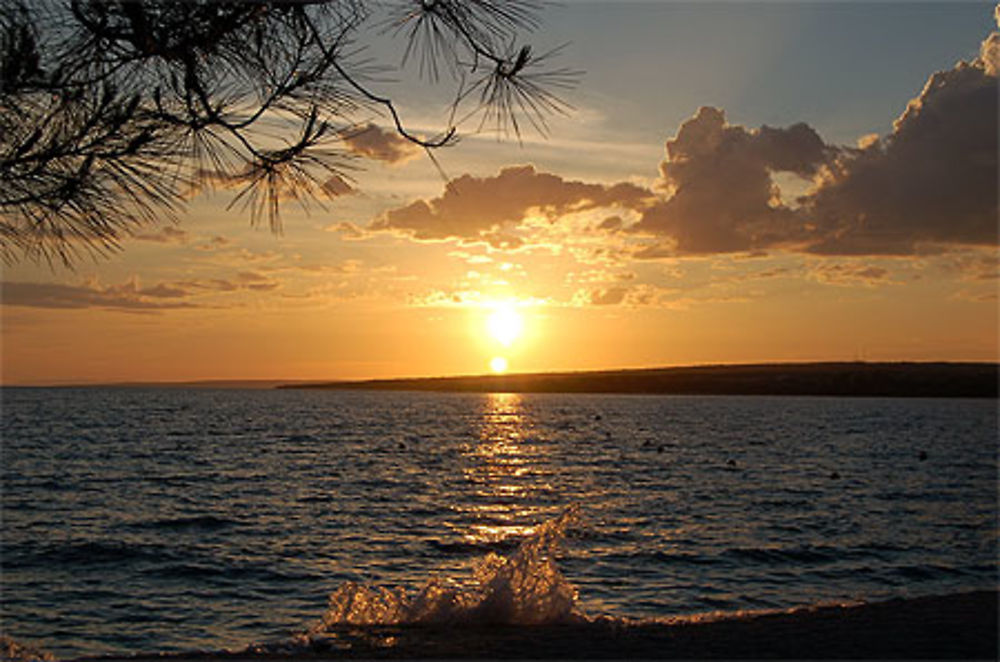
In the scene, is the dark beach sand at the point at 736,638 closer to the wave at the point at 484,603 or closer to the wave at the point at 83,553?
the wave at the point at 484,603

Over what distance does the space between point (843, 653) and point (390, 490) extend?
26.0 meters

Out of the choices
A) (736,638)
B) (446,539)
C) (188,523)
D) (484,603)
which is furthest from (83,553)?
(736,638)

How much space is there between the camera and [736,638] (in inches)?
361

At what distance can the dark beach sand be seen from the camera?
27.2ft

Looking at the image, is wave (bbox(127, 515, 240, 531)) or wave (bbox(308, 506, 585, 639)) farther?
wave (bbox(127, 515, 240, 531))

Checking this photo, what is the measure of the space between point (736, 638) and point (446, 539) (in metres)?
13.7

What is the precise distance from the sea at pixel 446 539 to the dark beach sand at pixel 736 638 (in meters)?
1.39

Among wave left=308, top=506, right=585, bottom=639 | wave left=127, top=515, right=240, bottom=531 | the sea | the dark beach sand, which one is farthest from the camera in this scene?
wave left=127, top=515, right=240, bottom=531

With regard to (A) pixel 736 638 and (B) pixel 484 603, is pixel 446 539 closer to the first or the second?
(B) pixel 484 603

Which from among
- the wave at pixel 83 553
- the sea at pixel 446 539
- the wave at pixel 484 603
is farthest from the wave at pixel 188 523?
the wave at pixel 484 603

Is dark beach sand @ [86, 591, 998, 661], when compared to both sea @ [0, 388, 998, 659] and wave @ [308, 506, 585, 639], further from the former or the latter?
sea @ [0, 388, 998, 659]

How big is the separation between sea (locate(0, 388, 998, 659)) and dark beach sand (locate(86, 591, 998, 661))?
1394 millimetres

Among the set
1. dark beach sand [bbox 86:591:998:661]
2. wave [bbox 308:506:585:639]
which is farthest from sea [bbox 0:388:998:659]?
dark beach sand [bbox 86:591:998:661]

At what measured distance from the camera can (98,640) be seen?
13.5m
